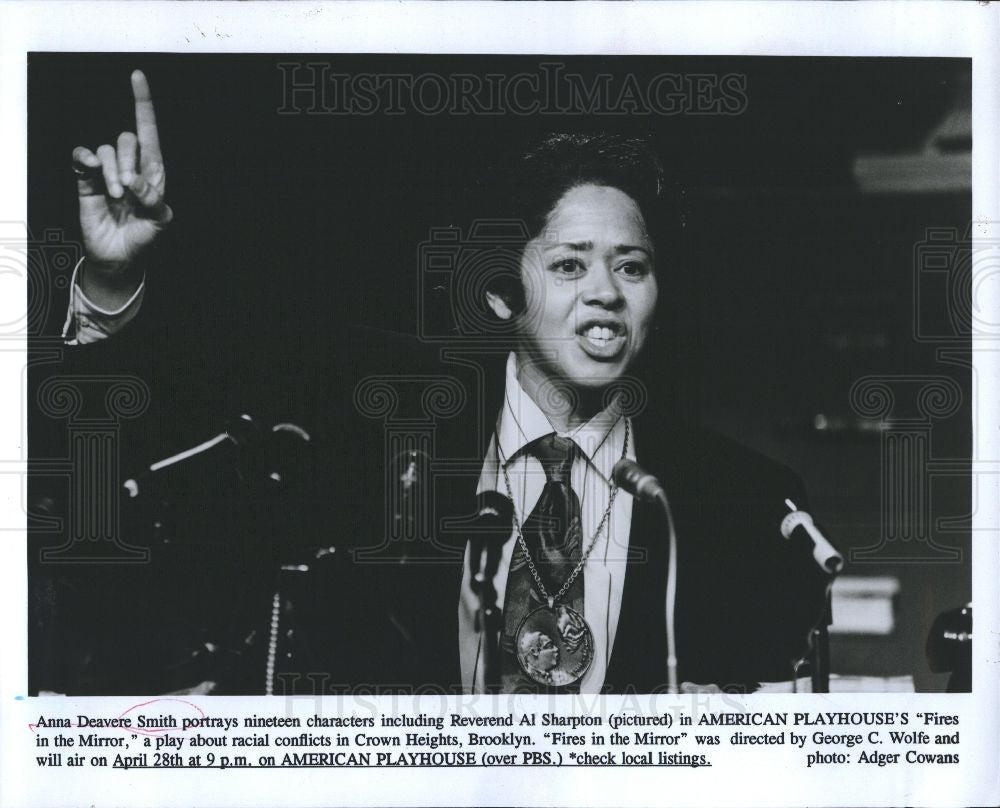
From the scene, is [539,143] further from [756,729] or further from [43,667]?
[43,667]

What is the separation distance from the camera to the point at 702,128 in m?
2.94

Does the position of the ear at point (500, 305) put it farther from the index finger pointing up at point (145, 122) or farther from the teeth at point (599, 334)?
Answer: the index finger pointing up at point (145, 122)

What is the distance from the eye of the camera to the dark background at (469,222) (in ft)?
9.55

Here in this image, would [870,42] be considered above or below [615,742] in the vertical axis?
above

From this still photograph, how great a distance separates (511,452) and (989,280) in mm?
1438

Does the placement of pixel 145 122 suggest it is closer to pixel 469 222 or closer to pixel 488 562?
pixel 469 222

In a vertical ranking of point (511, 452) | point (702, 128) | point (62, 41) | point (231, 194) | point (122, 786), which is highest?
point (62, 41)

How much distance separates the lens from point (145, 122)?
291 cm

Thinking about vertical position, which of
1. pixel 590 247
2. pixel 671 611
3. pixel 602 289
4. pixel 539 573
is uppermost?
pixel 590 247

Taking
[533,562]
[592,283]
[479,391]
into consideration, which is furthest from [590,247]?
[533,562]

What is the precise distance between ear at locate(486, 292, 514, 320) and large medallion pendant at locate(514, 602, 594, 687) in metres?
0.82

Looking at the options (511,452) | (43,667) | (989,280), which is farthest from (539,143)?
(43,667)

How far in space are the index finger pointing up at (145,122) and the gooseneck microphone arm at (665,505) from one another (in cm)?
156

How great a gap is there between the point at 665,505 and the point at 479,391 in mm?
614
